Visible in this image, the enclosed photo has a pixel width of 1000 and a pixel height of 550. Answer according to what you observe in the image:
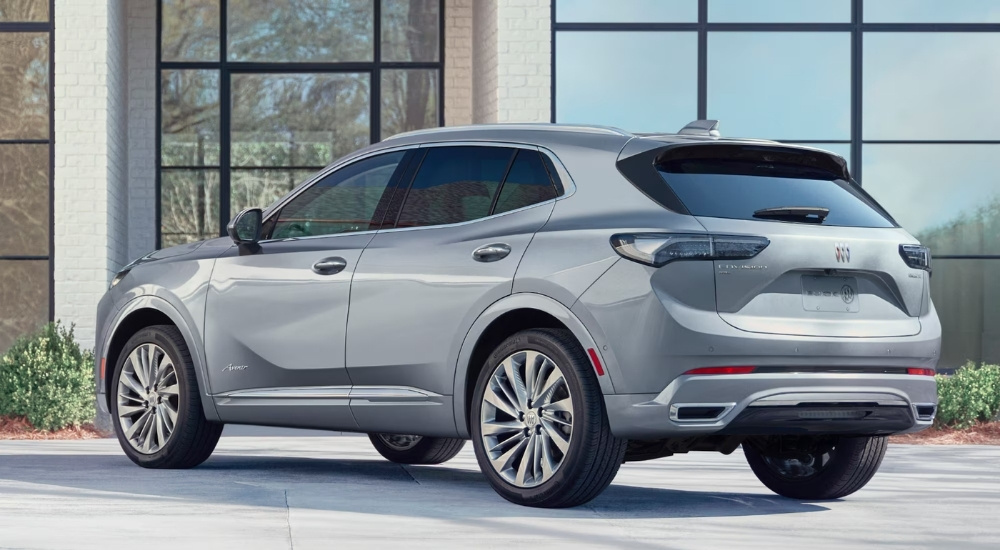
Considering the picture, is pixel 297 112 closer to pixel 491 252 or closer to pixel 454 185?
pixel 454 185

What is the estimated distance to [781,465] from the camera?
325 inches

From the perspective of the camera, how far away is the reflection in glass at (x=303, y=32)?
57.6ft

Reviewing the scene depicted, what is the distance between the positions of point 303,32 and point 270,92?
2.54 feet

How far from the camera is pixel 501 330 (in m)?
7.43

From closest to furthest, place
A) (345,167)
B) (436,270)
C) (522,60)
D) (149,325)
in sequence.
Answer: (436,270) < (345,167) < (149,325) < (522,60)

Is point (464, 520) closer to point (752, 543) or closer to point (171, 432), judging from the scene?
point (752, 543)

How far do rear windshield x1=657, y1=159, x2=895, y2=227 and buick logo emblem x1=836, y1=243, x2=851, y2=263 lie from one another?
17 centimetres

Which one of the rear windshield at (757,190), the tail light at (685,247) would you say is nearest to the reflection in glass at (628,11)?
the rear windshield at (757,190)

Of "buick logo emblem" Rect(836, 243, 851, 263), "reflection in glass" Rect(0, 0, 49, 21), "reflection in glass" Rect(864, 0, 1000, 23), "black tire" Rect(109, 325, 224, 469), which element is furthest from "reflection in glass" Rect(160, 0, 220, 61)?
"buick logo emblem" Rect(836, 243, 851, 263)

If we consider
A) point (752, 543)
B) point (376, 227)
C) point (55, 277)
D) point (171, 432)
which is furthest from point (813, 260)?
point (55, 277)

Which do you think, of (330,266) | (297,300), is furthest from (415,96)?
(330,266)

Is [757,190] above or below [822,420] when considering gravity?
above

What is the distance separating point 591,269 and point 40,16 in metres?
10.7

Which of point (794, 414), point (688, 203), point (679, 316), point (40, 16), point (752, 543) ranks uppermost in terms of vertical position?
point (40, 16)
